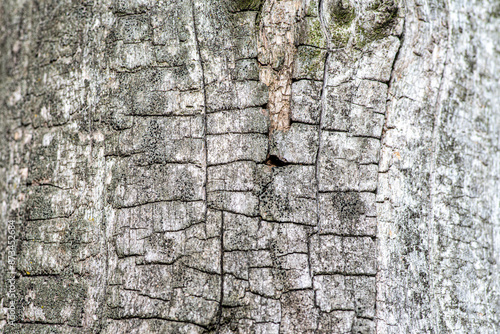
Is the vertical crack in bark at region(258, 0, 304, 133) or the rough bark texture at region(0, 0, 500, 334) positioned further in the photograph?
the vertical crack in bark at region(258, 0, 304, 133)

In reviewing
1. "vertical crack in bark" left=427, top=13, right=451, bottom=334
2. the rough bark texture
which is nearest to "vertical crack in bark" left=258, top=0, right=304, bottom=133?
the rough bark texture

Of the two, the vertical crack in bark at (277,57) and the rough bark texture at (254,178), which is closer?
the rough bark texture at (254,178)

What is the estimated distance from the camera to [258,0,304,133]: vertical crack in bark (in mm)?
1462

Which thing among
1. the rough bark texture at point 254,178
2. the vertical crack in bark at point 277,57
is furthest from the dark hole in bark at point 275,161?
the vertical crack in bark at point 277,57

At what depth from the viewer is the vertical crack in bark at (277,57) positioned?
4.80 feet

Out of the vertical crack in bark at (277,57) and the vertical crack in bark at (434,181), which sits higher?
the vertical crack in bark at (277,57)

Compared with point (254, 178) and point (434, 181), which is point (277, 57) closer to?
point (254, 178)

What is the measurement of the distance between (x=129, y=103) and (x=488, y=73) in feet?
5.47

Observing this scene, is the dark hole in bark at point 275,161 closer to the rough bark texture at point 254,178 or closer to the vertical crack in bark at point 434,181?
the rough bark texture at point 254,178

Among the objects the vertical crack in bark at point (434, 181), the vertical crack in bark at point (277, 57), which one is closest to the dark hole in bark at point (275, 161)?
the vertical crack in bark at point (277, 57)

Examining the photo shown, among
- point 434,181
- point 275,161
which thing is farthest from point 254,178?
point 434,181

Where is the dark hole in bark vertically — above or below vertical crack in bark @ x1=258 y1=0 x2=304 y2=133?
below

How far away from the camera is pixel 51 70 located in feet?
5.44

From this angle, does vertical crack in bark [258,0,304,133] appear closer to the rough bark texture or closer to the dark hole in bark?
the rough bark texture
